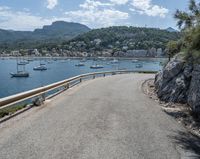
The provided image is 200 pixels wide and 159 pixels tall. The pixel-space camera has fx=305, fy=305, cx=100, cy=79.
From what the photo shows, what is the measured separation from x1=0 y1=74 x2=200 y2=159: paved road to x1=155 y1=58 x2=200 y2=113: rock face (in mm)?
1823

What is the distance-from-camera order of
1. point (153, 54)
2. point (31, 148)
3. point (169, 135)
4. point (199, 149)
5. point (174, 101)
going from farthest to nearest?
point (153, 54) → point (174, 101) → point (169, 135) → point (199, 149) → point (31, 148)

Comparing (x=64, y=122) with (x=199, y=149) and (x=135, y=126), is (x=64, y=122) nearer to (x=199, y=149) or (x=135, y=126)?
(x=135, y=126)

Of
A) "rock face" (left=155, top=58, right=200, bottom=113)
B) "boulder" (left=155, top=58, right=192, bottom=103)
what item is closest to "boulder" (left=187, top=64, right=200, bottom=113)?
"rock face" (left=155, top=58, right=200, bottom=113)

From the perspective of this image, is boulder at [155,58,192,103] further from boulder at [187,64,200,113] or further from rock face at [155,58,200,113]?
boulder at [187,64,200,113]

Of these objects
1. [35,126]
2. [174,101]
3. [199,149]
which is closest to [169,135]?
[199,149]

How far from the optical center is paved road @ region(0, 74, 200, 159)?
22.1 ft

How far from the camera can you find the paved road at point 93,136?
6.75 m

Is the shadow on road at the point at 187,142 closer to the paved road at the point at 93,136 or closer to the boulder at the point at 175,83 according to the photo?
the paved road at the point at 93,136

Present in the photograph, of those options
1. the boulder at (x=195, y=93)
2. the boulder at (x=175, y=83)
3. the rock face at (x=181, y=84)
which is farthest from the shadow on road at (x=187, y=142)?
the boulder at (x=175, y=83)

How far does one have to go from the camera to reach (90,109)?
40.8ft

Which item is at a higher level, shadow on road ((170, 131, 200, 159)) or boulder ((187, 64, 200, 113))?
boulder ((187, 64, 200, 113))

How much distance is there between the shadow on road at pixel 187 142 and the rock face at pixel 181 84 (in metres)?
3.37

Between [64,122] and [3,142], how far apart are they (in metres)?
2.71

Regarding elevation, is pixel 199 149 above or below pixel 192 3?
below
